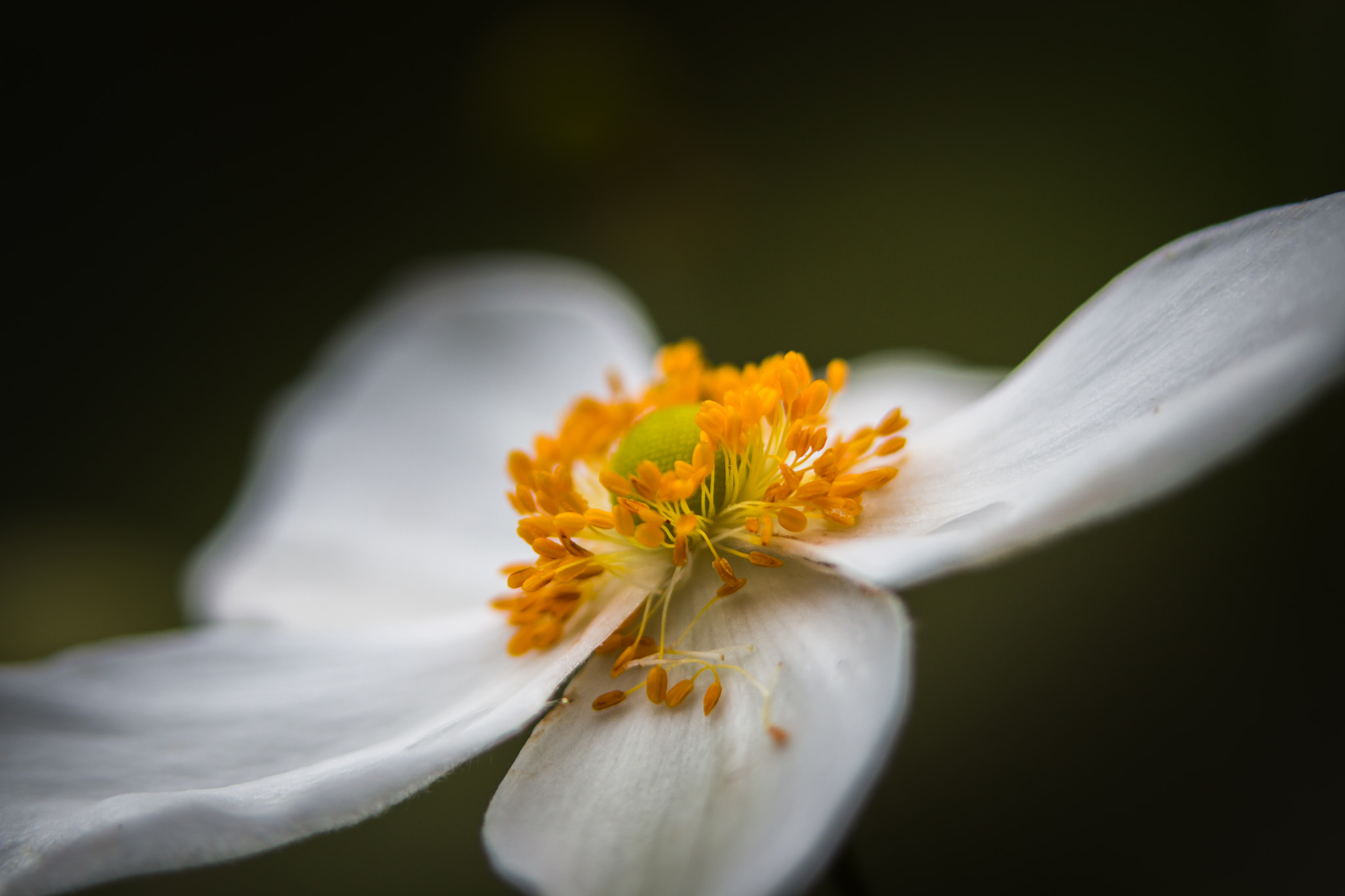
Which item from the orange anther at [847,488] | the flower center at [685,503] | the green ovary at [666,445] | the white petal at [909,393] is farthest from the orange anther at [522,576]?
the white petal at [909,393]

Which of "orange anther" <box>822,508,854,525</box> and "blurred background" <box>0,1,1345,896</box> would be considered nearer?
"orange anther" <box>822,508,854,525</box>

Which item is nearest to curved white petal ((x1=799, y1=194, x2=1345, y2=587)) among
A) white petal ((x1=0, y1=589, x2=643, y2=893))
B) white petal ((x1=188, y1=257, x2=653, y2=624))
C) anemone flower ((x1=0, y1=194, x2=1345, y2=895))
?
anemone flower ((x1=0, y1=194, x2=1345, y2=895))

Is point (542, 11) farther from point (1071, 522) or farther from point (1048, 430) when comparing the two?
point (1071, 522)

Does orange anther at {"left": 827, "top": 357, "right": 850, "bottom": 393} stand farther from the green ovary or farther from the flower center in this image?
the green ovary

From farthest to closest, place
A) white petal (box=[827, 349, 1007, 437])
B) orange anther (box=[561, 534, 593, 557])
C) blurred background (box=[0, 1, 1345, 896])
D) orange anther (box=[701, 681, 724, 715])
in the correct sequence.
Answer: blurred background (box=[0, 1, 1345, 896]) < white petal (box=[827, 349, 1007, 437]) < orange anther (box=[561, 534, 593, 557]) < orange anther (box=[701, 681, 724, 715])

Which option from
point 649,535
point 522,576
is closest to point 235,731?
point 522,576

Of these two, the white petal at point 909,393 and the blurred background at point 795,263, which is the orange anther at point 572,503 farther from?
the white petal at point 909,393
